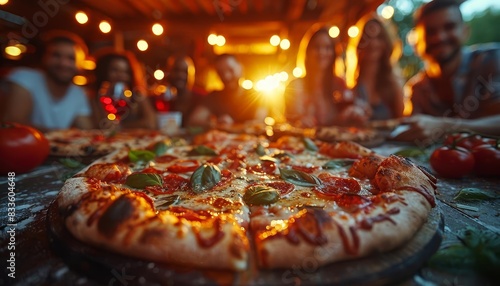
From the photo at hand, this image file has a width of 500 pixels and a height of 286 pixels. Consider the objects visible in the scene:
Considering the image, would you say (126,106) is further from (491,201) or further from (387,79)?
(387,79)

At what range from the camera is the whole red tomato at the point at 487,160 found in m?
2.19

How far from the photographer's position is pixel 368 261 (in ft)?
3.38

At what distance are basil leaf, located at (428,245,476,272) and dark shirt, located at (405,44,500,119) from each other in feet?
13.6

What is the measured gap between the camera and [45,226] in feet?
4.73

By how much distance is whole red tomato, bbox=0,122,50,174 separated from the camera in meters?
2.21

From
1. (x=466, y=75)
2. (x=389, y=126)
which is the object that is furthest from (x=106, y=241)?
(x=466, y=75)

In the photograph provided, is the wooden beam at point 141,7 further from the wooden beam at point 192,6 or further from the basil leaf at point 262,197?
the basil leaf at point 262,197

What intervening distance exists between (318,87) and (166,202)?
500 centimetres

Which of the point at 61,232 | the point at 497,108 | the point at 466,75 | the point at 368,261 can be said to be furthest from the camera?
the point at 466,75

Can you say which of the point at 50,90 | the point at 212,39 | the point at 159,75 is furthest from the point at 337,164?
the point at 212,39

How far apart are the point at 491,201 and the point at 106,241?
2277 mm

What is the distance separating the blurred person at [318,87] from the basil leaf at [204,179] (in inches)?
150

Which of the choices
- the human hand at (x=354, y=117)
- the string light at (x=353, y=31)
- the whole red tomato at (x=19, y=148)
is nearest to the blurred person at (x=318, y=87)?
the human hand at (x=354, y=117)

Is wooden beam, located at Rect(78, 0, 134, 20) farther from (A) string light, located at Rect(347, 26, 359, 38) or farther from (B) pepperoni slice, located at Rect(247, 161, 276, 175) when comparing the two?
(B) pepperoni slice, located at Rect(247, 161, 276, 175)
